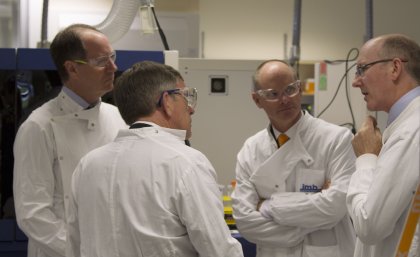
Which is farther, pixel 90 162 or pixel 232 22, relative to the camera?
pixel 232 22

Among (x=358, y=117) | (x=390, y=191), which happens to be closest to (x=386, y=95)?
(x=390, y=191)

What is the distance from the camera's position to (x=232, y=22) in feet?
18.5

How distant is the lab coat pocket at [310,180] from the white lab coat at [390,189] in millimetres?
561

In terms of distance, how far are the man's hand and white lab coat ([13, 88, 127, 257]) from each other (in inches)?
A: 34.5

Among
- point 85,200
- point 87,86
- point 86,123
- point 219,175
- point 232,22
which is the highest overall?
point 232,22

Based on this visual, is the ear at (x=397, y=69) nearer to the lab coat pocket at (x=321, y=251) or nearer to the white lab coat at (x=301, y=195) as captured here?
the white lab coat at (x=301, y=195)

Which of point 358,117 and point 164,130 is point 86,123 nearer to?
point 164,130

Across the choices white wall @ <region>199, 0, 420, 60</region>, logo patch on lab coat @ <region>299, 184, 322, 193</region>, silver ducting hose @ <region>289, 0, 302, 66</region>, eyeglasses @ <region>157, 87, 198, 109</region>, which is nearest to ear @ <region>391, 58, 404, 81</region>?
eyeglasses @ <region>157, 87, 198, 109</region>

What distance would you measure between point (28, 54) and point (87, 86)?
470 mm

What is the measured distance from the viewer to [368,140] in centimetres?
166

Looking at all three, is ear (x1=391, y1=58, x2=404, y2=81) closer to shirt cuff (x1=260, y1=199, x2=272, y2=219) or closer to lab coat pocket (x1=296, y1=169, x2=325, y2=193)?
lab coat pocket (x1=296, y1=169, x2=325, y2=193)

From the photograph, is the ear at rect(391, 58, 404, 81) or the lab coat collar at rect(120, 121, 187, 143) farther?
the ear at rect(391, 58, 404, 81)

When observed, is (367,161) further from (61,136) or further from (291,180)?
(61,136)

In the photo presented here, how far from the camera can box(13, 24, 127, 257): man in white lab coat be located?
1800 millimetres
